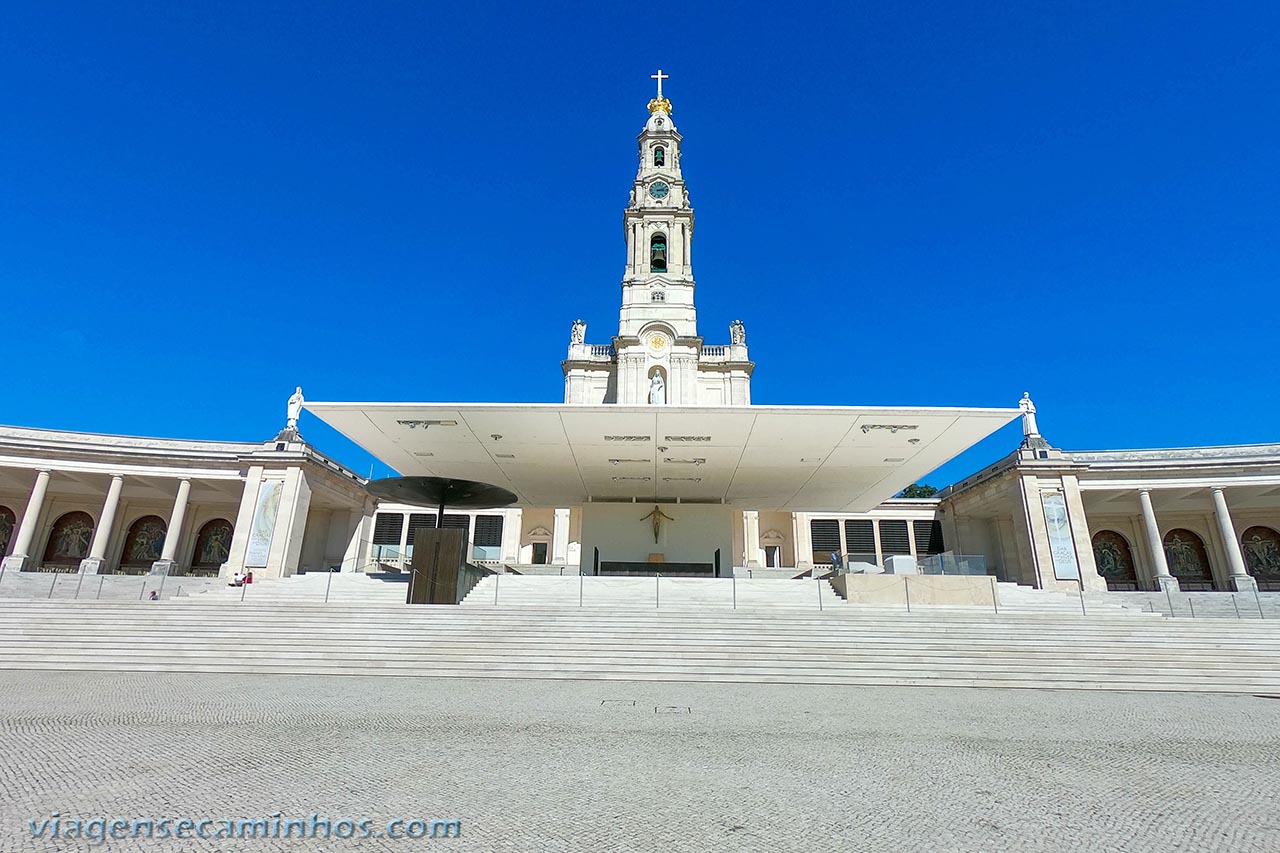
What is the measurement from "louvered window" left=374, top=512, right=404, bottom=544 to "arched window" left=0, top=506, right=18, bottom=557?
19.9 metres

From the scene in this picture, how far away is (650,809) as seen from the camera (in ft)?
13.2

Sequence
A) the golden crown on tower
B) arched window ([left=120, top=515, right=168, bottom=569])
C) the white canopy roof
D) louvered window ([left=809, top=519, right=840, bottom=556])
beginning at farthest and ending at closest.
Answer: the golden crown on tower < louvered window ([left=809, top=519, right=840, bottom=556]) < arched window ([left=120, top=515, right=168, bottom=569]) < the white canopy roof

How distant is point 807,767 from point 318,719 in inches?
209

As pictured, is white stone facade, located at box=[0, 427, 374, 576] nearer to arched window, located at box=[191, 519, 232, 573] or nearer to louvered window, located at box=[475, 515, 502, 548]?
arched window, located at box=[191, 519, 232, 573]

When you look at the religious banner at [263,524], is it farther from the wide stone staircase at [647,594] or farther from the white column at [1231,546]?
the white column at [1231,546]

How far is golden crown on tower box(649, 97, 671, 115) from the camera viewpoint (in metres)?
56.6

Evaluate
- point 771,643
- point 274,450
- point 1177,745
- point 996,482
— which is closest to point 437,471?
point 274,450

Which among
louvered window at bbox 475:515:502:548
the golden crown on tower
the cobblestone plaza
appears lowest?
the cobblestone plaza

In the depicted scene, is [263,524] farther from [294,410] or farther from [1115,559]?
[1115,559]

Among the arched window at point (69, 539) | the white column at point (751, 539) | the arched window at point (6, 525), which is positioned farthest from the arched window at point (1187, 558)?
the arched window at point (6, 525)

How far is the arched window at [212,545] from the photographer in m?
38.1

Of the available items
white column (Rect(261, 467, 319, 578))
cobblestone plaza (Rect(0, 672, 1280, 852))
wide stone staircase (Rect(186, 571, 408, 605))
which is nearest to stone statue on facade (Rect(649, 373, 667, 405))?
white column (Rect(261, 467, 319, 578))

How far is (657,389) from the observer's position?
42188 mm

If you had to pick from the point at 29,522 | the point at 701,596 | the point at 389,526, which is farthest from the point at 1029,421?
the point at 29,522
